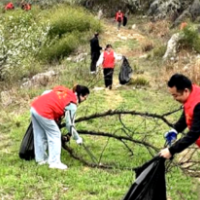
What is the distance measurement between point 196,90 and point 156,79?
9509 mm

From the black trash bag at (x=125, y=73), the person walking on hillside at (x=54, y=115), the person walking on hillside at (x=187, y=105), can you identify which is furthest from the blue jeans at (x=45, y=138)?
the black trash bag at (x=125, y=73)

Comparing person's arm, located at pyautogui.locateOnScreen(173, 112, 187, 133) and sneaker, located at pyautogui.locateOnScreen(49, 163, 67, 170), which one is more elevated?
person's arm, located at pyautogui.locateOnScreen(173, 112, 187, 133)

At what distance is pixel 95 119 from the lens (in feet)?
34.3

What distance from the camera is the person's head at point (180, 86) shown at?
495cm

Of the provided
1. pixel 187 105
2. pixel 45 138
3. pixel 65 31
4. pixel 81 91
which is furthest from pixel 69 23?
pixel 187 105

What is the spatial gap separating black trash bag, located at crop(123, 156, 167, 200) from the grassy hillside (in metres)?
1.21

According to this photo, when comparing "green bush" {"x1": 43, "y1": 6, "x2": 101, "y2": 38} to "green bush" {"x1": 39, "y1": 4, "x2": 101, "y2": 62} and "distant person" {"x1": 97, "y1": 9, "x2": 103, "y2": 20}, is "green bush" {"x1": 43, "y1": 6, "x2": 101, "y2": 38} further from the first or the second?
"distant person" {"x1": 97, "y1": 9, "x2": 103, "y2": 20}

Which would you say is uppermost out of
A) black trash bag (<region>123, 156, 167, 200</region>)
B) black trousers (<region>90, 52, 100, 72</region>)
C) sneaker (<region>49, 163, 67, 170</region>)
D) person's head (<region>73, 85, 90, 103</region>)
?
person's head (<region>73, 85, 90, 103</region>)

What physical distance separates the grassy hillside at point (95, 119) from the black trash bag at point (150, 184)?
3.97ft

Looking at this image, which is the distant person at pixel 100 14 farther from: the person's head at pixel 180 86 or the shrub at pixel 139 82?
the person's head at pixel 180 86

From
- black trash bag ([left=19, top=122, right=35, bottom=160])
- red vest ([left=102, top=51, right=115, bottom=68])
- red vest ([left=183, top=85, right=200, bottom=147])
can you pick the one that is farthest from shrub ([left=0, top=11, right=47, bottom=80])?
red vest ([left=183, top=85, right=200, bottom=147])

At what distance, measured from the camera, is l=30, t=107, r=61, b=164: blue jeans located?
7.16 metres

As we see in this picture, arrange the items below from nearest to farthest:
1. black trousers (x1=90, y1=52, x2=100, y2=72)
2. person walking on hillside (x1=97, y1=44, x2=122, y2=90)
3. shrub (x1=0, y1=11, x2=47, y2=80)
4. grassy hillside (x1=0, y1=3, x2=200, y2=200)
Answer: grassy hillside (x1=0, y1=3, x2=200, y2=200) → person walking on hillside (x1=97, y1=44, x2=122, y2=90) → black trousers (x1=90, y1=52, x2=100, y2=72) → shrub (x1=0, y1=11, x2=47, y2=80)

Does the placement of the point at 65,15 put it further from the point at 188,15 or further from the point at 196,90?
the point at 196,90
